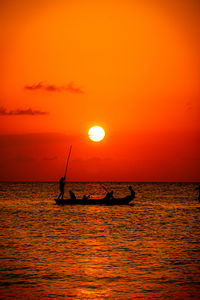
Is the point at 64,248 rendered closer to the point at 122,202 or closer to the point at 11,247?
the point at 11,247

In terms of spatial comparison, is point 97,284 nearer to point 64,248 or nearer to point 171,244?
point 64,248

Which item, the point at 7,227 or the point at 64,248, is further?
the point at 7,227

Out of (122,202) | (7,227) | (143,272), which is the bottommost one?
(143,272)

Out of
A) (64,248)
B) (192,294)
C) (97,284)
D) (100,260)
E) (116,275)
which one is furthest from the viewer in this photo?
(64,248)

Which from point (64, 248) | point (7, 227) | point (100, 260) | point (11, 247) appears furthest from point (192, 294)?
point (7, 227)

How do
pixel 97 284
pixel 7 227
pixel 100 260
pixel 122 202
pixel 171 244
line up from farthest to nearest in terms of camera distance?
pixel 122 202 < pixel 7 227 < pixel 171 244 < pixel 100 260 < pixel 97 284

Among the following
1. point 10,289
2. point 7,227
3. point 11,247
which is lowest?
point 10,289

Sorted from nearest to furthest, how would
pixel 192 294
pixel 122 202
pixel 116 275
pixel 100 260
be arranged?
pixel 192 294, pixel 116 275, pixel 100 260, pixel 122 202

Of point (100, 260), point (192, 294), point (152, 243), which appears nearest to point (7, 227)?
point (152, 243)

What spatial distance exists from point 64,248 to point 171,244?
5994 millimetres

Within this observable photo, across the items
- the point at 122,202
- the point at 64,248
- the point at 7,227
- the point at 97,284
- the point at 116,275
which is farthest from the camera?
the point at 122,202

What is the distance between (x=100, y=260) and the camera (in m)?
19.7

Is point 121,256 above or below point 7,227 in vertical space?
below

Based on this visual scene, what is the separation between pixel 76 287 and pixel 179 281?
3832 millimetres
